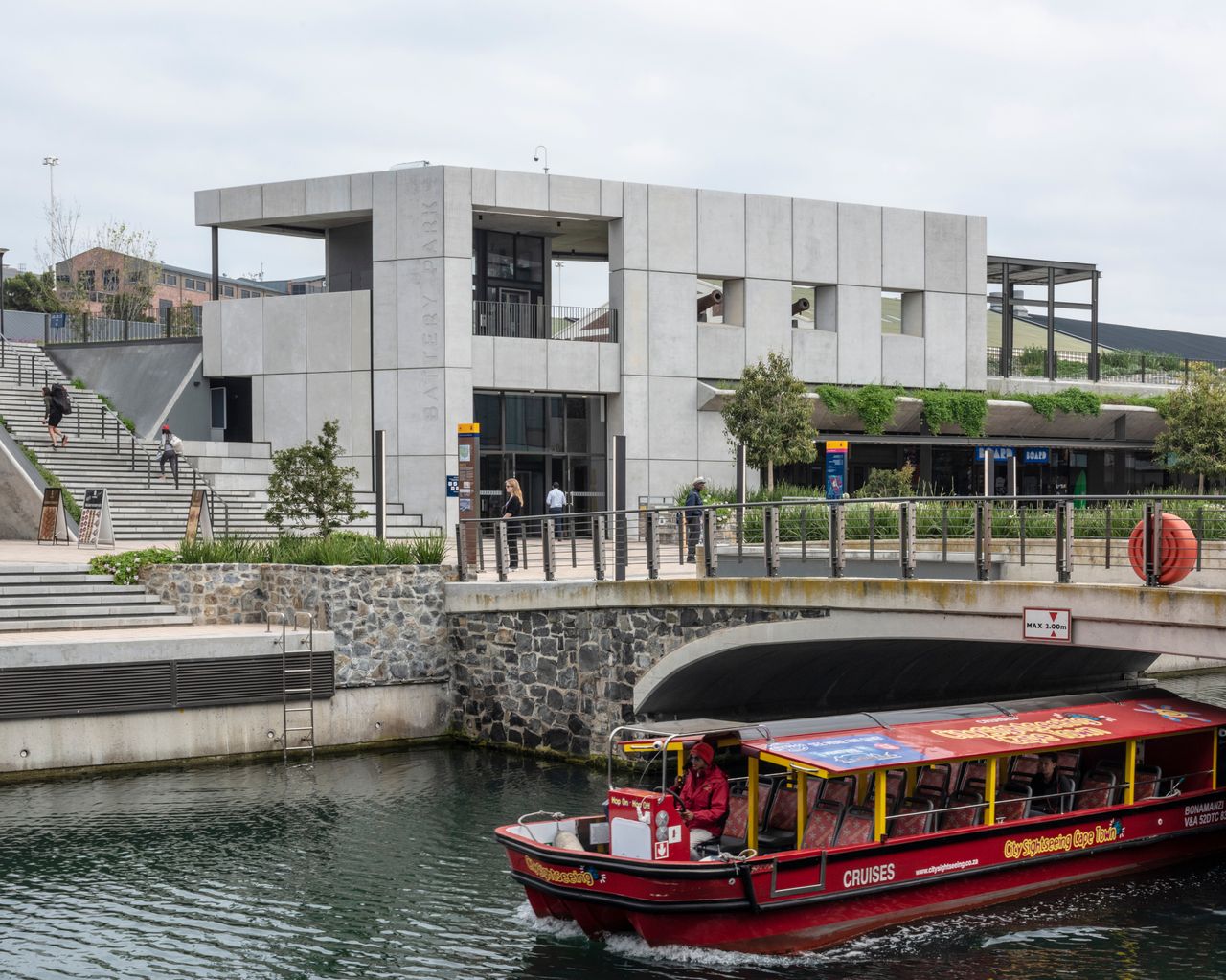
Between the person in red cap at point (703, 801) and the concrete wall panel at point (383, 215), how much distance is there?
23.3m

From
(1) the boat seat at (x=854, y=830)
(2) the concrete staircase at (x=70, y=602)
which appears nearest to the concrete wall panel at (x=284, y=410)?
(2) the concrete staircase at (x=70, y=602)

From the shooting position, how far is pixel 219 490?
116ft

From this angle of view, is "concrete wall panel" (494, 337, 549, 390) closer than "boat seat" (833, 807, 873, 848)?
No

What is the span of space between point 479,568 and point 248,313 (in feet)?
52.8

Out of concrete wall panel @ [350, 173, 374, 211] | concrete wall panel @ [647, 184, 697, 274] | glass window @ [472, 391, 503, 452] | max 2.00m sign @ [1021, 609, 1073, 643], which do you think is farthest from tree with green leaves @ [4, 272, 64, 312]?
max 2.00m sign @ [1021, 609, 1073, 643]

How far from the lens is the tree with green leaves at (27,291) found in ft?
220

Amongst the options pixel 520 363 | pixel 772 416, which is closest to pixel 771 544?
pixel 772 416

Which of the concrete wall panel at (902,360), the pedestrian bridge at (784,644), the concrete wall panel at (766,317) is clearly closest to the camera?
the pedestrian bridge at (784,644)

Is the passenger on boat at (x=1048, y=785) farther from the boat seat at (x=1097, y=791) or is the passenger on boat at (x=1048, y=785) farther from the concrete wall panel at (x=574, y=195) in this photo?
the concrete wall panel at (x=574, y=195)

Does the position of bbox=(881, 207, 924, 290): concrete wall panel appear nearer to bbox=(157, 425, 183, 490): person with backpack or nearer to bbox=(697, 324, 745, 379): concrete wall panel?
bbox=(697, 324, 745, 379): concrete wall panel

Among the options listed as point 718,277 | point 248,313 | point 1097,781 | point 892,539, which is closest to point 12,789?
point 892,539

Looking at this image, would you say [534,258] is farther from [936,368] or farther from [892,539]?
[892,539]

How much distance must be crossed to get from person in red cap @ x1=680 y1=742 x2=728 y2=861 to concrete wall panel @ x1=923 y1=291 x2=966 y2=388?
90.5 feet

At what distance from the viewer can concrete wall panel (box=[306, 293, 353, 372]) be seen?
36906 mm
